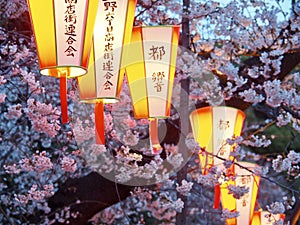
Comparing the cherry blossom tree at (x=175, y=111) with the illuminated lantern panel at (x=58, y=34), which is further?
the cherry blossom tree at (x=175, y=111)

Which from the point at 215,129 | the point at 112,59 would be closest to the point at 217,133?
the point at 215,129

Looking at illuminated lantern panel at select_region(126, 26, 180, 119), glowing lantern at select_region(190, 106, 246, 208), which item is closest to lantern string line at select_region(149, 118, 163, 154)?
illuminated lantern panel at select_region(126, 26, 180, 119)

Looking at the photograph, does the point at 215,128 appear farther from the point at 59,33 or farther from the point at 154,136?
the point at 59,33

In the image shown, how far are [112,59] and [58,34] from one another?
0.58 meters

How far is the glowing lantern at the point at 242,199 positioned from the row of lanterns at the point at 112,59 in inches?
15.1

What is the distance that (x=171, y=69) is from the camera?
458 centimetres

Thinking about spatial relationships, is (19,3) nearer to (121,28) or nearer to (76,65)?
(121,28)

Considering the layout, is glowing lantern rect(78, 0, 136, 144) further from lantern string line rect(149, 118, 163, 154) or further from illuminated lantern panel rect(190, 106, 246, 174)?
illuminated lantern panel rect(190, 106, 246, 174)

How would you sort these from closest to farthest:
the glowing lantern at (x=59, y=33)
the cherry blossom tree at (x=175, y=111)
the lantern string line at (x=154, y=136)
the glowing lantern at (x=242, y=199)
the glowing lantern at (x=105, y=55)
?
the glowing lantern at (x=59, y=33), the glowing lantern at (x=105, y=55), the lantern string line at (x=154, y=136), the cherry blossom tree at (x=175, y=111), the glowing lantern at (x=242, y=199)

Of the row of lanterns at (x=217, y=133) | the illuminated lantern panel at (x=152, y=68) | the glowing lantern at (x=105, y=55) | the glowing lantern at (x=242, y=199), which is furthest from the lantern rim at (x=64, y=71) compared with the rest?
the glowing lantern at (x=242, y=199)

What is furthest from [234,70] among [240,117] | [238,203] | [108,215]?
[108,215]

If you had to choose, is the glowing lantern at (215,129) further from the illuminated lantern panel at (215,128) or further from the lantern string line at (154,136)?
the lantern string line at (154,136)

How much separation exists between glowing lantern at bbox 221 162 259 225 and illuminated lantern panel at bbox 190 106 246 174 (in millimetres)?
462

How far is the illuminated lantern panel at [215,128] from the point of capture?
17.8 ft
